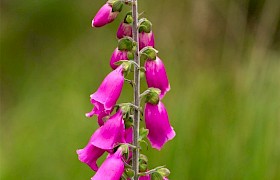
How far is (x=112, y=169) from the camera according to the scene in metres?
2.21

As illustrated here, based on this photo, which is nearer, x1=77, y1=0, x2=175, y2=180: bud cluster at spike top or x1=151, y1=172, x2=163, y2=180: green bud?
x1=77, y1=0, x2=175, y2=180: bud cluster at spike top

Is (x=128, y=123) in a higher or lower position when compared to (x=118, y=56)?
lower

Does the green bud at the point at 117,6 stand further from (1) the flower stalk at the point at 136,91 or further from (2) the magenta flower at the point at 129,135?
(2) the magenta flower at the point at 129,135

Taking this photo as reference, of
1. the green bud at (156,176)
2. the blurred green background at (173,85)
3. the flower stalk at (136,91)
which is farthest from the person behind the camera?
the blurred green background at (173,85)

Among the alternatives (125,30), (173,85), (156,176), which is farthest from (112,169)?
(173,85)

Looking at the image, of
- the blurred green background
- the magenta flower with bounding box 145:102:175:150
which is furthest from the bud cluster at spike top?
the blurred green background

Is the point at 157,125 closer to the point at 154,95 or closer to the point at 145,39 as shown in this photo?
the point at 154,95

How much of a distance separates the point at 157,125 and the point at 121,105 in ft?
0.39

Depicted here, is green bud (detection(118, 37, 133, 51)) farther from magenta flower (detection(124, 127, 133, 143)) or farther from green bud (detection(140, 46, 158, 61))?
magenta flower (detection(124, 127, 133, 143))

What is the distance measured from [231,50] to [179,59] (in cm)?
39

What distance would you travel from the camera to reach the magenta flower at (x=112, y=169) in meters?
2.20

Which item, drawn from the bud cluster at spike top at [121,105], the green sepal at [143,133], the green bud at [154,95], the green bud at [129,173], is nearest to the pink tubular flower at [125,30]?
the bud cluster at spike top at [121,105]

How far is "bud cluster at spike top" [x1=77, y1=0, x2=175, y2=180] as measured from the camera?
220 cm

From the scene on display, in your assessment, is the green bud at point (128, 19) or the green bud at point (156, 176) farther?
the green bud at point (156, 176)
